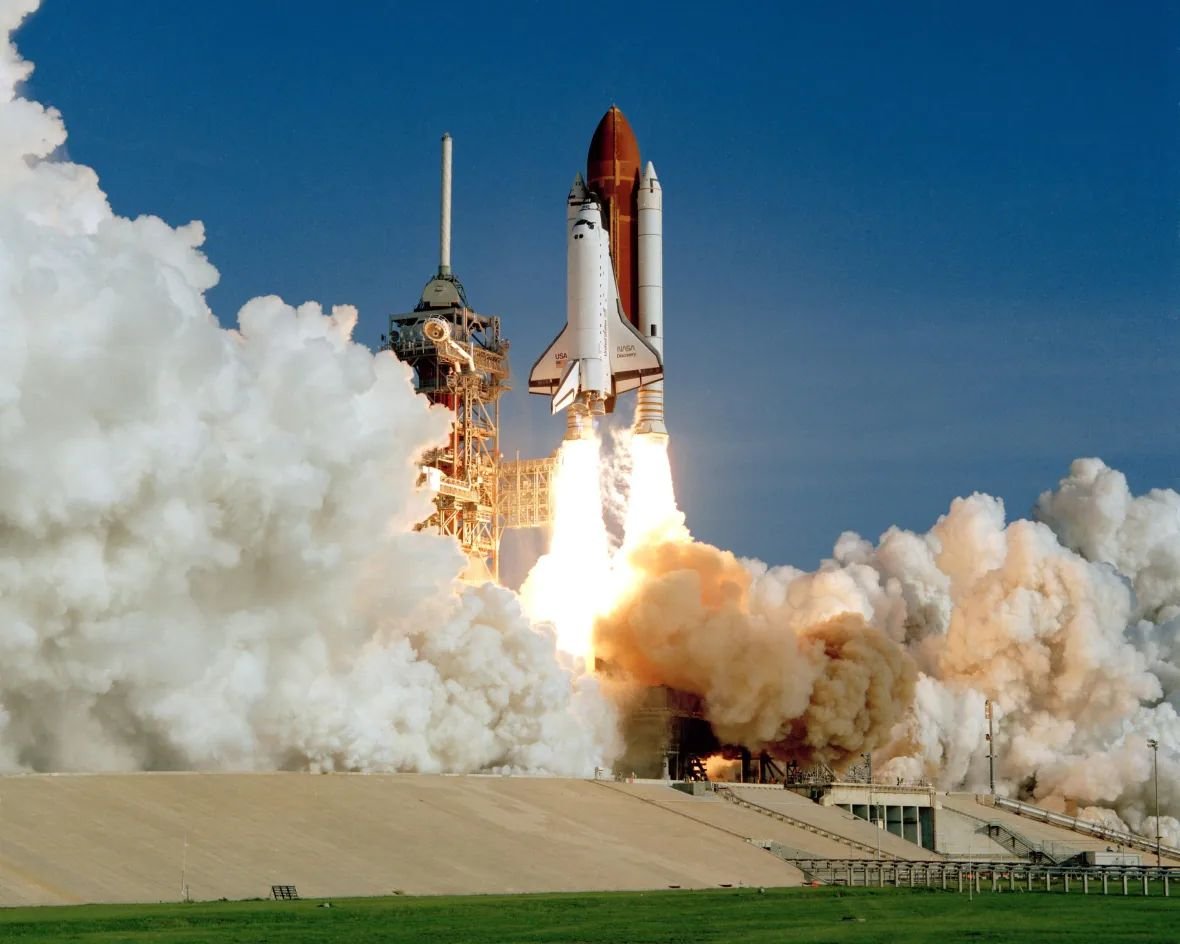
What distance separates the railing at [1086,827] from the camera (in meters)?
80.1

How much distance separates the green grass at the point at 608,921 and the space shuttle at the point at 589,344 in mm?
30437

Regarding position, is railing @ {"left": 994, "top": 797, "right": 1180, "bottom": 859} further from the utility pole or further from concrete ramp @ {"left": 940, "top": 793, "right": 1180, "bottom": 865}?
the utility pole

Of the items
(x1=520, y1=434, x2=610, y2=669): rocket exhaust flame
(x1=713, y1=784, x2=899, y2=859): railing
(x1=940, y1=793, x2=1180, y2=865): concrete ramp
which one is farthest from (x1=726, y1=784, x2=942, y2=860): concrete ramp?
(x1=520, y1=434, x2=610, y2=669): rocket exhaust flame

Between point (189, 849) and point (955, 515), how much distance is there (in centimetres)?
6246

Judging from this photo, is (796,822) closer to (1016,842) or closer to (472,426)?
(1016,842)

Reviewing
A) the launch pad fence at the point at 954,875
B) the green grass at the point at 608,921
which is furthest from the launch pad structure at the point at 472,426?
the green grass at the point at 608,921

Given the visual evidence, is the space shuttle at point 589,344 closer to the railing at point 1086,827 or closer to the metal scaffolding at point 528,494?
the metal scaffolding at point 528,494

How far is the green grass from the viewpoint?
3231 centimetres

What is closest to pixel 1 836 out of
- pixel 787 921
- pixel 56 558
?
pixel 56 558

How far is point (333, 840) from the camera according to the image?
153 ft

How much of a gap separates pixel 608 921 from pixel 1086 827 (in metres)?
49.5

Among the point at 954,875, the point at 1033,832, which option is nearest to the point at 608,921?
the point at 954,875

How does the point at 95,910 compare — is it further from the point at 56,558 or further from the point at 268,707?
the point at 268,707

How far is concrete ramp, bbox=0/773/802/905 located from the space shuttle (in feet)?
61.4
